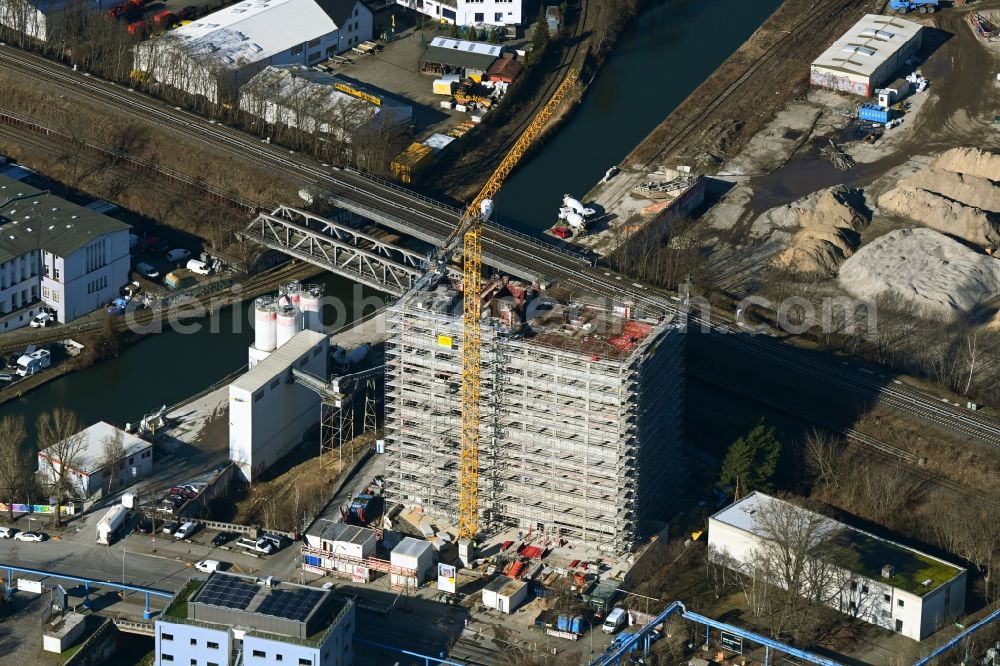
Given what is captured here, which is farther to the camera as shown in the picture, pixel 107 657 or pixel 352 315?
pixel 352 315

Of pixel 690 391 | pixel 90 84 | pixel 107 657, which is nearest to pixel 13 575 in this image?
pixel 107 657

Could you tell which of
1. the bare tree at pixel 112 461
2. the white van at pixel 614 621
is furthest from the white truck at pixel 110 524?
the white van at pixel 614 621

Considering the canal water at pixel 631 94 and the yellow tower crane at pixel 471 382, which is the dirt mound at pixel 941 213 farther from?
the yellow tower crane at pixel 471 382

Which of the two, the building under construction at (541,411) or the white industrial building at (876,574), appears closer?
the white industrial building at (876,574)

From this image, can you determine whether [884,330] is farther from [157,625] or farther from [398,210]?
[157,625]

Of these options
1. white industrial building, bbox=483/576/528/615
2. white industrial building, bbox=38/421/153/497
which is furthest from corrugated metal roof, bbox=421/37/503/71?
white industrial building, bbox=483/576/528/615

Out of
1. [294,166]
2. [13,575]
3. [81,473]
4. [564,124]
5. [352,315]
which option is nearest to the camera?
[13,575]

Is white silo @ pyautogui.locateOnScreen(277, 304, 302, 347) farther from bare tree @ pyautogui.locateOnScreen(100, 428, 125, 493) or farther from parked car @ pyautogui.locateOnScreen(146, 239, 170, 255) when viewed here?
parked car @ pyautogui.locateOnScreen(146, 239, 170, 255)
